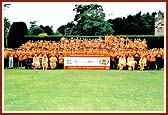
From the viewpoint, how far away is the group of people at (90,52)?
14.2m

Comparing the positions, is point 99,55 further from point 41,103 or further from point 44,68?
point 41,103

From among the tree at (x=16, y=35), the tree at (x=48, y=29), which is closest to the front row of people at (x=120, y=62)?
the tree at (x=16, y=35)

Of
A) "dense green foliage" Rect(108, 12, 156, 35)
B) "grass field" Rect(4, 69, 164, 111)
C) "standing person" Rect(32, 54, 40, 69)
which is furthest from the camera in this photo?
"standing person" Rect(32, 54, 40, 69)

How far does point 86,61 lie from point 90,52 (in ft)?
3.12

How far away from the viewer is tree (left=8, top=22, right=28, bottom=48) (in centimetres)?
1339

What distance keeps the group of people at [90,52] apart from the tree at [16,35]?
0.16 m

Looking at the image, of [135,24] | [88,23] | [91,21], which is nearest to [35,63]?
[91,21]

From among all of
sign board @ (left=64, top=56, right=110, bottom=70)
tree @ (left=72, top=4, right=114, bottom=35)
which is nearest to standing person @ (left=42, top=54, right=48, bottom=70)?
sign board @ (left=64, top=56, right=110, bottom=70)

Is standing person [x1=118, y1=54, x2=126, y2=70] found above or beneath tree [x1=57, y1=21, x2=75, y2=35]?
beneath

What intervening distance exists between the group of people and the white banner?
8.0 inches

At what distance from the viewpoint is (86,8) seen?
37.7 feet

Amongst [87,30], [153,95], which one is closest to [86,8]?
[87,30]

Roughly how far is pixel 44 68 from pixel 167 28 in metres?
5.78

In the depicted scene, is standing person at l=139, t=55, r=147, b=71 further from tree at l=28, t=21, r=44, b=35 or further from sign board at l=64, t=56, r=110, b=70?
tree at l=28, t=21, r=44, b=35
